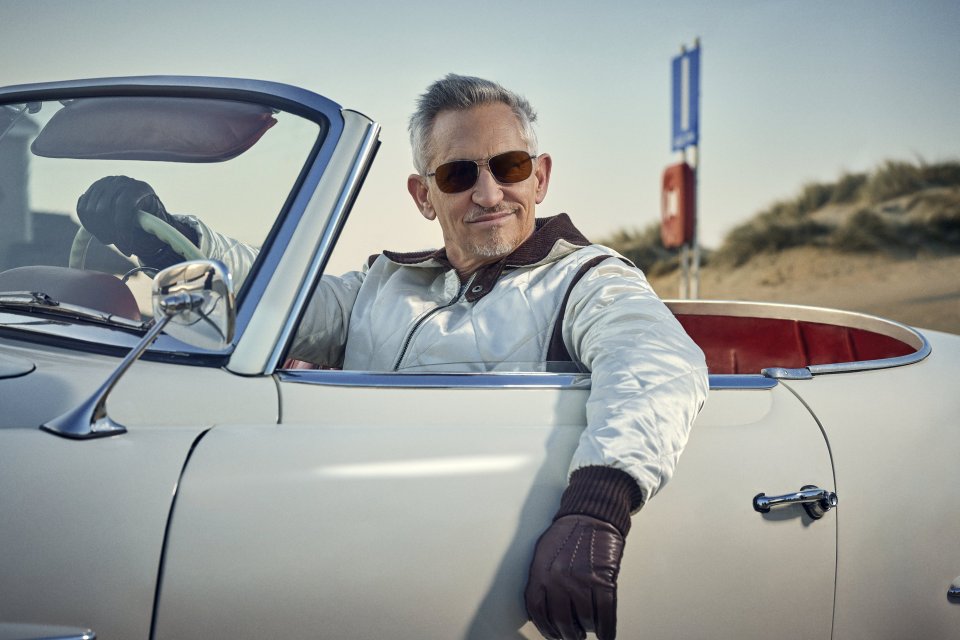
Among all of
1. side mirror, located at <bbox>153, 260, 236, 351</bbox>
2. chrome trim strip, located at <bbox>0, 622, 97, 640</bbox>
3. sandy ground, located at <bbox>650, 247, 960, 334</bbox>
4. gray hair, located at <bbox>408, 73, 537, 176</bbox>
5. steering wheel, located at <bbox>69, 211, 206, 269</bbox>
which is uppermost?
sandy ground, located at <bbox>650, 247, 960, 334</bbox>

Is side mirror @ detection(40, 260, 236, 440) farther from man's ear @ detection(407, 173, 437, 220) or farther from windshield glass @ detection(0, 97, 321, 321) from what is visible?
man's ear @ detection(407, 173, 437, 220)

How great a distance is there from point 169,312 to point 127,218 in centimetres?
55

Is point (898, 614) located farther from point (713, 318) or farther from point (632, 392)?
point (713, 318)

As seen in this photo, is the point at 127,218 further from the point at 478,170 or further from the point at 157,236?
the point at 478,170

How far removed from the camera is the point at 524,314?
1.96m

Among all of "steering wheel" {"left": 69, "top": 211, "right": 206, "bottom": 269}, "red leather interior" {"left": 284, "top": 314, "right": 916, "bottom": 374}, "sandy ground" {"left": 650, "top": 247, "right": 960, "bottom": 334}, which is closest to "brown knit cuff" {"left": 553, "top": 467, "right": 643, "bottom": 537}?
"steering wheel" {"left": 69, "top": 211, "right": 206, "bottom": 269}

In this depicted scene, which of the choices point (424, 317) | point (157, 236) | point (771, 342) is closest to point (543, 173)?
point (424, 317)

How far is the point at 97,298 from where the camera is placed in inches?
64.8

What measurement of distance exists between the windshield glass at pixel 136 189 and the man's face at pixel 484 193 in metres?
0.54

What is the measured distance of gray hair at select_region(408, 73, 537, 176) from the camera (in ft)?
7.23

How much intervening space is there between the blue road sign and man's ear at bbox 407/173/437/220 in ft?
21.2

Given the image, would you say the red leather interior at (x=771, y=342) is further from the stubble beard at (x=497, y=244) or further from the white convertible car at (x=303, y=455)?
the stubble beard at (x=497, y=244)

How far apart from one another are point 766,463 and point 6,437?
1.21 metres

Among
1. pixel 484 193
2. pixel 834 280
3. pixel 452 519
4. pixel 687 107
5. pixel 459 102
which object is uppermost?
pixel 687 107
